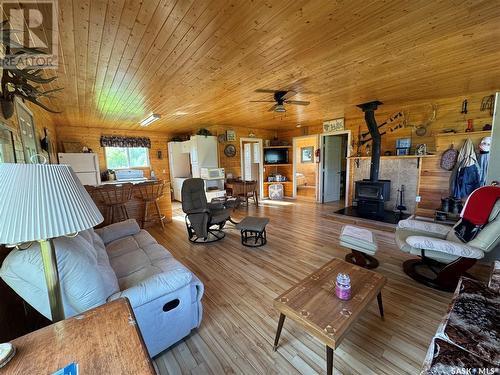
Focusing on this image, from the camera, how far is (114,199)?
4.06 meters

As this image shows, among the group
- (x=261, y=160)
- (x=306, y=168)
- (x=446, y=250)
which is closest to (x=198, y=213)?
(x=446, y=250)

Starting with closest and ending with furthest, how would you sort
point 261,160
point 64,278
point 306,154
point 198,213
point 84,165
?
point 64,278 → point 198,213 → point 84,165 → point 261,160 → point 306,154

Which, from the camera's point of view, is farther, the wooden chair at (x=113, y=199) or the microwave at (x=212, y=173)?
the microwave at (x=212, y=173)

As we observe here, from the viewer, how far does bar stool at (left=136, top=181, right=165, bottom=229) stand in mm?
4422

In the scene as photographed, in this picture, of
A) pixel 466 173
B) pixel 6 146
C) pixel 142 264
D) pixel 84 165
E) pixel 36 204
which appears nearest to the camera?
pixel 36 204

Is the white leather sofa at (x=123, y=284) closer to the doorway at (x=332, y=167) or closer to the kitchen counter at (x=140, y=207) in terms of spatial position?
the kitchen counter at (x=140, y=207)

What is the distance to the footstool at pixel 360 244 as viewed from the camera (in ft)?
8.19

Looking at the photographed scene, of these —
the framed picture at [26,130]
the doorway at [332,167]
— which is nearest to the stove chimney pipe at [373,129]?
the doorway at [332,167]

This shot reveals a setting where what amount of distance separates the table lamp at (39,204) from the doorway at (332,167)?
20.8 feet

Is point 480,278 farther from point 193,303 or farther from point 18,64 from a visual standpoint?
point 18,64

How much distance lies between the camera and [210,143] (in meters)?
6.24

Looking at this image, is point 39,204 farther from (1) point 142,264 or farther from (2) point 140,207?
(2) point 140,207

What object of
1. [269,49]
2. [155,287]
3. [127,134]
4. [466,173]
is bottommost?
[155,287]

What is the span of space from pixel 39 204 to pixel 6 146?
1.43 m
